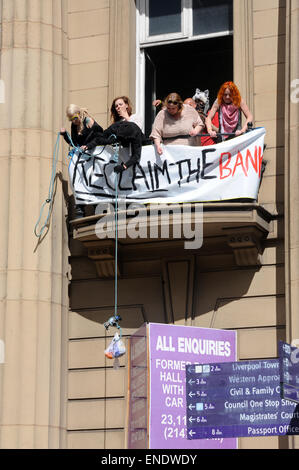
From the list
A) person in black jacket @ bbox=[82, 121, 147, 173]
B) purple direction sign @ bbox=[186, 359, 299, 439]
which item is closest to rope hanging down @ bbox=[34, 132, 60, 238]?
person in black jacket @ bbox=[82, 121, 147, 173]

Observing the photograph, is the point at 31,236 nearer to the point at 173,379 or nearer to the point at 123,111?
the point at 123,111

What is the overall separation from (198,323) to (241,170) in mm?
2233

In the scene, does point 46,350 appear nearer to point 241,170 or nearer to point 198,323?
point 198,323

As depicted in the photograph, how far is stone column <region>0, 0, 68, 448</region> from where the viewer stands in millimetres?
16172

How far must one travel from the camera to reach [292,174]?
16.0 m

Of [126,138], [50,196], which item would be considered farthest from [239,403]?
[50,196]

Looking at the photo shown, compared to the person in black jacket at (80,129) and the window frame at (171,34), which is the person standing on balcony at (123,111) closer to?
the person in black jacket at (80,129)

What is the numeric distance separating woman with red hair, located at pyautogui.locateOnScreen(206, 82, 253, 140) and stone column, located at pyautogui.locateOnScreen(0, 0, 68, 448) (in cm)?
245

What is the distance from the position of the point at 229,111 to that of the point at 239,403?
4873 mm

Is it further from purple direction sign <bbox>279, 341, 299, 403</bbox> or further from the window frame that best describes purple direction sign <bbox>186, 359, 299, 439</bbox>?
the window frame

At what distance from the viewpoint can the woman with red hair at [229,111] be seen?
643 inches

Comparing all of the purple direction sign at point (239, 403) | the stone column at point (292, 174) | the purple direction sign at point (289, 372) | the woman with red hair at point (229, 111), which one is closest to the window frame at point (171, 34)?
the stone column at point (292, 174)
